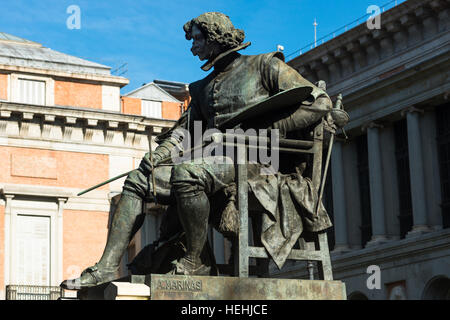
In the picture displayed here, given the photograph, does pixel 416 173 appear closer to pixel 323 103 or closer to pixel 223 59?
pixel 223 59

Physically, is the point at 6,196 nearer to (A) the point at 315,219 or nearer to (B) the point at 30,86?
(B) the point at 30,86

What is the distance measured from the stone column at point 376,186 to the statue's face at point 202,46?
98.3 feet

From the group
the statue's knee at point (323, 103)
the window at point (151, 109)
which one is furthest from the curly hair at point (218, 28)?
the window at point (151, 109)

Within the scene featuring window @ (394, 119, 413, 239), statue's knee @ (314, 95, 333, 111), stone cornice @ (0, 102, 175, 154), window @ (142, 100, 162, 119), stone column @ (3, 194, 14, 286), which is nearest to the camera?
statue's knee @ (314, 95, 333, 111)

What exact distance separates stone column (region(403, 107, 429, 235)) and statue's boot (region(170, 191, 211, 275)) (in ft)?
94.3

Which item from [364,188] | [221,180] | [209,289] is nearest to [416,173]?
[364,188]

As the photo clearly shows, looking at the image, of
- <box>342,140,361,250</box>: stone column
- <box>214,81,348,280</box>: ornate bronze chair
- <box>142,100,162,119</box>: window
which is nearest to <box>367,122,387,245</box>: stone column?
<box>342,140,361,250</box>: stone column

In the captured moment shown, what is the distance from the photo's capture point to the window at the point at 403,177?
37406 mm

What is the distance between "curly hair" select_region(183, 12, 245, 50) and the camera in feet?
26.9

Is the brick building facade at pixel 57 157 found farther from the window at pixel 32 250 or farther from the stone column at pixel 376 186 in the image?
the stone column at pixel 376 186

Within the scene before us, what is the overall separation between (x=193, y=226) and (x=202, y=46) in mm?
1551
